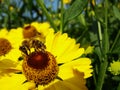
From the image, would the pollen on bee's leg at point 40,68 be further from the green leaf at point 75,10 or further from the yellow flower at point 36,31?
the yellow flower at point 36,31

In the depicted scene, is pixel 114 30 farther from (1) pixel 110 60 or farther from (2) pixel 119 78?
(2) pixel 119 78

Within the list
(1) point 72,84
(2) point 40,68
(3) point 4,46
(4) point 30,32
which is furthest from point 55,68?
(4) point 30,32

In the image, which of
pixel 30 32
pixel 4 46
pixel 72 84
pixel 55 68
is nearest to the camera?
pixel 72 84

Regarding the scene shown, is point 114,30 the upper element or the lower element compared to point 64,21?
lower

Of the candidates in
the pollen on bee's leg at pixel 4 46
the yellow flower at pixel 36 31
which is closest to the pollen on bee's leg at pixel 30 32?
the yellow flower at pixel 36 31

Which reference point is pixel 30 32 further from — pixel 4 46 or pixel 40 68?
pixel 40 68

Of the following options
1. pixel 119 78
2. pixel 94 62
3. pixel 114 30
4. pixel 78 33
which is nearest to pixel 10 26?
pixel 78 33
